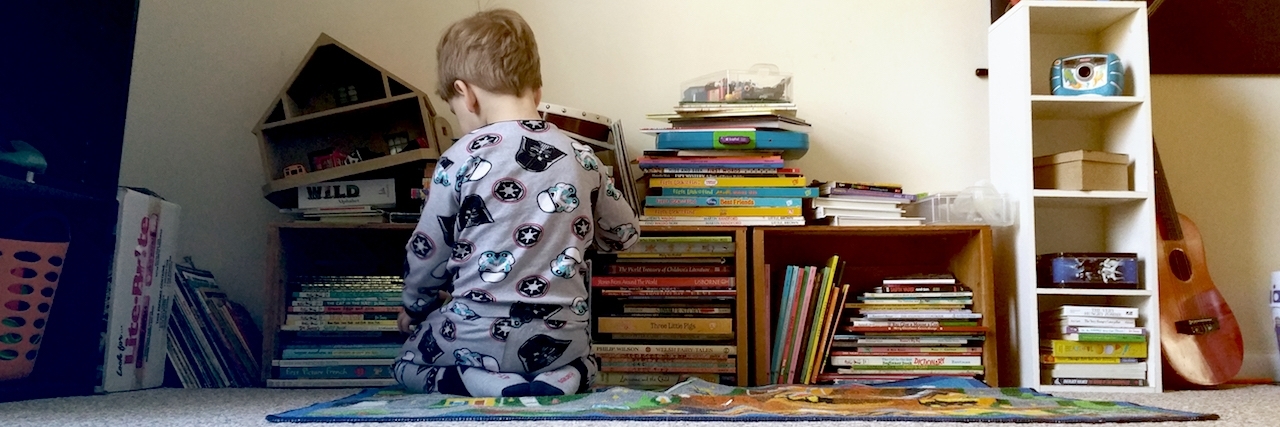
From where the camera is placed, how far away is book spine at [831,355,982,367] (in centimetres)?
208

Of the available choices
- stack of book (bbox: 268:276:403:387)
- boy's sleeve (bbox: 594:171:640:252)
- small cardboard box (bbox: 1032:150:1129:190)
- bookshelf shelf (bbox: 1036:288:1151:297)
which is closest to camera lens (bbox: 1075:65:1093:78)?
small cardboard box (bbox: 1032:150:1129:190)

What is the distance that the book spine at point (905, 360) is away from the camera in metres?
2.08

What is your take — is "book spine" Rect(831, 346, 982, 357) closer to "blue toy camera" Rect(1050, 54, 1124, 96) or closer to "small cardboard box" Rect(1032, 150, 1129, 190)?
"small cardboard box" Rect(1032, 150, 1129, 190)

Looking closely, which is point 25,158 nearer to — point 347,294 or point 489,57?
point 347,294

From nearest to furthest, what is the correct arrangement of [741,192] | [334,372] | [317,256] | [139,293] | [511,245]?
[511,245] → [139,293] → [334,372] → [741,192] → [317,256]

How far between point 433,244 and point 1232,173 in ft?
6.72

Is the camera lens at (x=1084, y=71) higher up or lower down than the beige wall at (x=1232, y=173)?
higher up

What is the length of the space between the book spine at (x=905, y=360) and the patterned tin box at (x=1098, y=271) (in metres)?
0.27

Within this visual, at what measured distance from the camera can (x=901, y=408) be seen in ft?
4.60

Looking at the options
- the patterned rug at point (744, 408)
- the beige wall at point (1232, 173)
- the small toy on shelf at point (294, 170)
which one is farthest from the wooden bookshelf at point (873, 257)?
the small toy on shelf at point (294, 170)

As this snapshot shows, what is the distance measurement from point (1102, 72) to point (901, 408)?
118 cm

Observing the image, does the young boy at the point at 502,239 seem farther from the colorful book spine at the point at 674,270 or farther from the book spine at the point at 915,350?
the book spine at the point at 915,350

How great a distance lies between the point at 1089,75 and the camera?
217cm

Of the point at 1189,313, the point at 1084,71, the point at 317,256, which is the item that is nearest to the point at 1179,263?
the point at 1189,313
